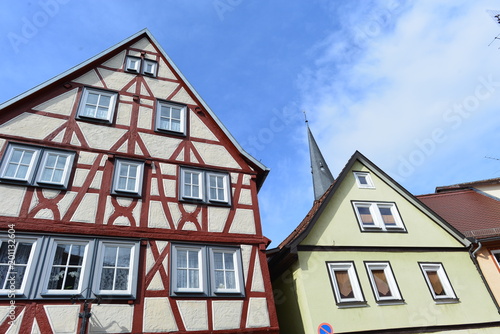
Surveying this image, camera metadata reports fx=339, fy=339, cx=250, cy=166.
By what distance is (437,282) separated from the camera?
479 inches

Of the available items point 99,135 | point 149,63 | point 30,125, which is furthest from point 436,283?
point 30,125

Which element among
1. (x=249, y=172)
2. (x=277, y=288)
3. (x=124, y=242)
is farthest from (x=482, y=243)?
(x=124, y=242)

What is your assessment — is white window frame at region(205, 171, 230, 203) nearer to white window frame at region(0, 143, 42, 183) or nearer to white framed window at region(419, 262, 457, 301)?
white window frame at region(0, 143, 42, 183)

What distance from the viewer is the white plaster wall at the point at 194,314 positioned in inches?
328

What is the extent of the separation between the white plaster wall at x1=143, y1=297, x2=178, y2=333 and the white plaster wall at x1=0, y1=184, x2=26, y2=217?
12.9 feet

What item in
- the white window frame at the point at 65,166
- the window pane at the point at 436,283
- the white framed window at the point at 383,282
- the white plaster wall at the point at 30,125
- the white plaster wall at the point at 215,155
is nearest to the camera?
the white window frame at the point at 65,166

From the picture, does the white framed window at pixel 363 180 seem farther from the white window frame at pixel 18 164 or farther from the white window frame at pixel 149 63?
the white window frame at pixel 18 164

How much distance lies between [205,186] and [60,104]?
5.28 m

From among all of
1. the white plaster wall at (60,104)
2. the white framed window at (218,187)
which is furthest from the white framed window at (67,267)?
the white plaster wall at (60,104)

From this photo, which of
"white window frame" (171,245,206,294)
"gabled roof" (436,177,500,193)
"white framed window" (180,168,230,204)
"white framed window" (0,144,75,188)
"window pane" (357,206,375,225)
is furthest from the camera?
"gabled roof" (436,177,500,193)

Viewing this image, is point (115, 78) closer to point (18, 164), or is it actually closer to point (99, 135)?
point (99, 135)

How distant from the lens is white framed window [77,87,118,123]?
1088 cm

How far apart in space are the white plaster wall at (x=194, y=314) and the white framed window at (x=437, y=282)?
8051 millimetres

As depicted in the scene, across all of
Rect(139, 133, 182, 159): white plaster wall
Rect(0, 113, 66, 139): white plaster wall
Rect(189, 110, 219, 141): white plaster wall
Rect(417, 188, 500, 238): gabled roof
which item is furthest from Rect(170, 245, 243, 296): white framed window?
Rect(417, 188, 500, 238): gabled roof
